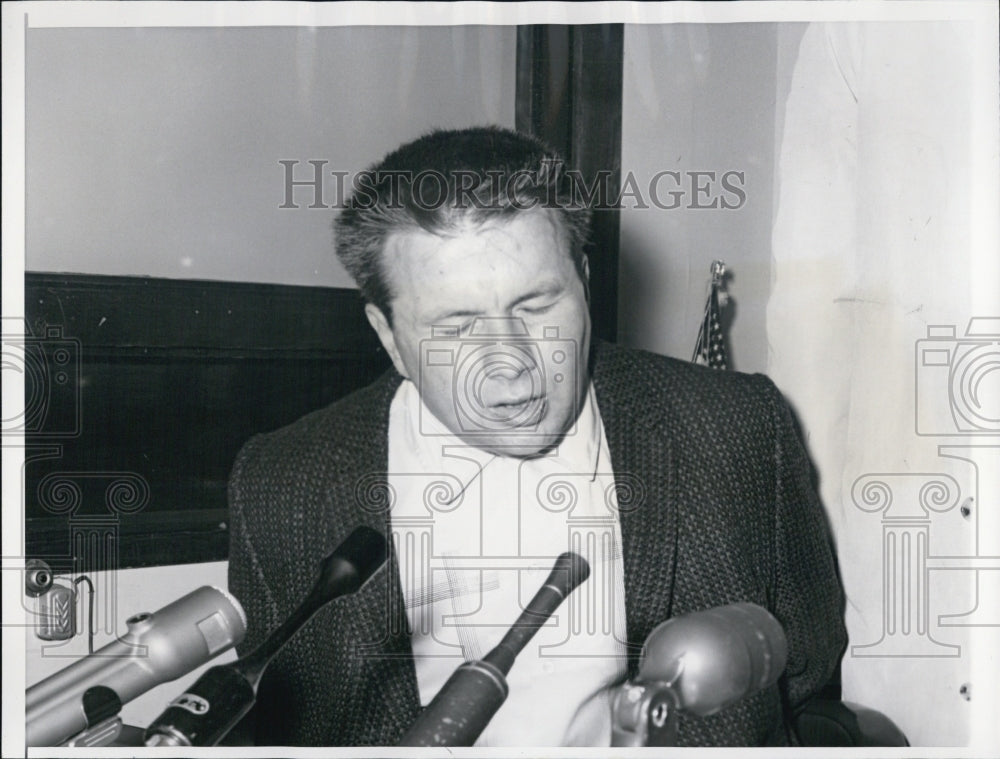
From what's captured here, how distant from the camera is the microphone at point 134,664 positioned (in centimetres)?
82

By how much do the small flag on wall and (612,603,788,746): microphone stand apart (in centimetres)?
25


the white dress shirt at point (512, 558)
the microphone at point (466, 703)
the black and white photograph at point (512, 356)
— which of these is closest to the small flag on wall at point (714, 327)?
the black and white photograph at point (512, 356)

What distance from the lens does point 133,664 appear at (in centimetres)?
82

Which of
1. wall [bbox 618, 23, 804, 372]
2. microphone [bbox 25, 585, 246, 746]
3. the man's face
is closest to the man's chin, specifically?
the man's face

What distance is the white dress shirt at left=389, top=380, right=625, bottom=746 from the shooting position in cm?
93

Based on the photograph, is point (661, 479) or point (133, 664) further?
point (661, 479)

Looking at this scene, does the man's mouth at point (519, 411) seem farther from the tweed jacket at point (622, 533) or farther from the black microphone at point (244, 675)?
the black microphone at point (244, 675)

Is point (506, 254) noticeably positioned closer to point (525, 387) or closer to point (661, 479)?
point (525, 387)

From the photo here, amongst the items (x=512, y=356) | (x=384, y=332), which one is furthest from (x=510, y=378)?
(x=384, y=332)

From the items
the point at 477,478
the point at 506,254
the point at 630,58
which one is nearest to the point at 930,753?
the point at 477,478

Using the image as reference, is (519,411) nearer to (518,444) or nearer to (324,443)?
(518,444)

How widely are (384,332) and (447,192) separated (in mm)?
146

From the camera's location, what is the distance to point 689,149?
3.12ft

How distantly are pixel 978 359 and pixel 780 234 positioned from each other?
23 centimetres
